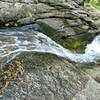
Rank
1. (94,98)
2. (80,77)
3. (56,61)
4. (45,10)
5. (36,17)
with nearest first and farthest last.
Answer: (94,98), (80,77), (56,61), (36,17), (45,10)

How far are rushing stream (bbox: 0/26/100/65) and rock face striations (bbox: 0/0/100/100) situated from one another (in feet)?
1.04

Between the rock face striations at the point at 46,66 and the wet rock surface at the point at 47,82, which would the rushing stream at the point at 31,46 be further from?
the wet rock surface at the point at 47,82

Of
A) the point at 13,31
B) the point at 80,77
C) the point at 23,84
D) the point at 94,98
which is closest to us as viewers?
the point at 23,84

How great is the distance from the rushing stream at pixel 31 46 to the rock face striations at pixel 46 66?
12.4 inches

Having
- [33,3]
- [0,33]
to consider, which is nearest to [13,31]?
[0,33]

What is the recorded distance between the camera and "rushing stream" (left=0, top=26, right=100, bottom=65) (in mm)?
4071

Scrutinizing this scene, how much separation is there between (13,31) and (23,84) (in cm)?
365

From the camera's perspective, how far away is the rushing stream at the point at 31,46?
13.4 feet

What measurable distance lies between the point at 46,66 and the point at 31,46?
1489mm

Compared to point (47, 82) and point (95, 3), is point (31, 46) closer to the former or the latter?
point (47, 82)

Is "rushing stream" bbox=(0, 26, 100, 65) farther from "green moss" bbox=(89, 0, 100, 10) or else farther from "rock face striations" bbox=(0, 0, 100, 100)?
"green moss" bbox=(89, 0, 100, 10)

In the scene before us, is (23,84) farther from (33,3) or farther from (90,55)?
(33,3)

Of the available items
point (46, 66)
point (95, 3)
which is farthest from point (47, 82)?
point (95, 3)

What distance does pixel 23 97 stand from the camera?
2438mm
